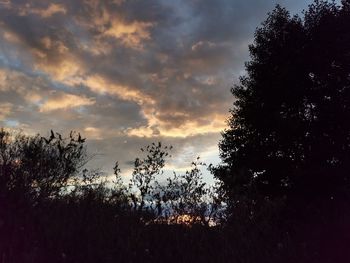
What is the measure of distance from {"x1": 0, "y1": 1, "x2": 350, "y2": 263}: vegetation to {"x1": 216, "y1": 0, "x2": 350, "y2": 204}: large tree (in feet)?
0.22

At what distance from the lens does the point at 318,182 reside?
28.0m

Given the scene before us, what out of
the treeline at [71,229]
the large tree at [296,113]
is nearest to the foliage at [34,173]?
the treeline at [71,229]

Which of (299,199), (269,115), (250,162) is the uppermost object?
(269,115)

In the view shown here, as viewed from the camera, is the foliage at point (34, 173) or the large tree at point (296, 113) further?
the large tree at point (296, 113)

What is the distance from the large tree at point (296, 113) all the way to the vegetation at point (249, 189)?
7 centimetres

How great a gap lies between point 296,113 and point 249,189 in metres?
8.41

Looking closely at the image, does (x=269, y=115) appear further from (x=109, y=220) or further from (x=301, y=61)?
(x=109, y=220)

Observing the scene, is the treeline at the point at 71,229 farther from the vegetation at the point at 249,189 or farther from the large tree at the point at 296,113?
the large tree at the point at 296,113

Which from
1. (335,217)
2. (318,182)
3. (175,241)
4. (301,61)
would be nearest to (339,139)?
(318,182)

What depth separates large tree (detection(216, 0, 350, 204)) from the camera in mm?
28469

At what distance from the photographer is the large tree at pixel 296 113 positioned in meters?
28.5

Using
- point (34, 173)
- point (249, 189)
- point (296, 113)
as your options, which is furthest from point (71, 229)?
point (296, 113)

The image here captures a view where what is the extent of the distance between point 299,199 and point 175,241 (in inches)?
740

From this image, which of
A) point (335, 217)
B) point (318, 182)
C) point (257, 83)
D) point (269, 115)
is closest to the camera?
point (335, 217)
